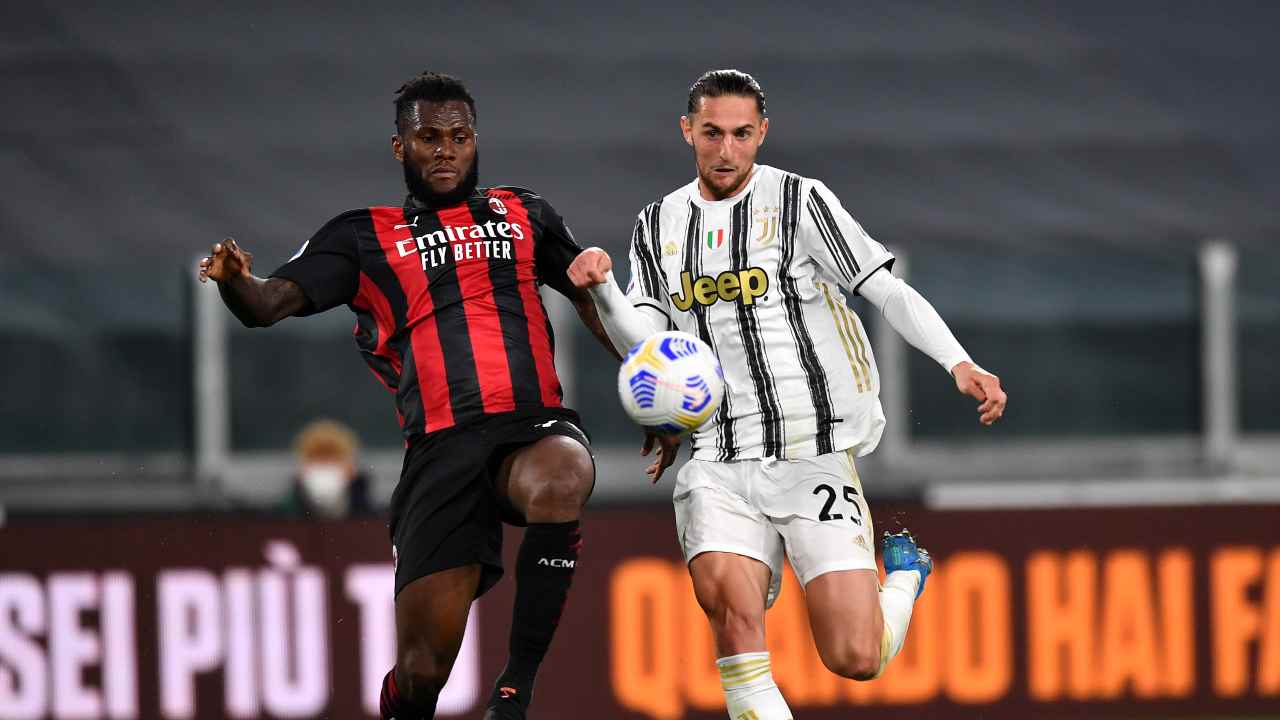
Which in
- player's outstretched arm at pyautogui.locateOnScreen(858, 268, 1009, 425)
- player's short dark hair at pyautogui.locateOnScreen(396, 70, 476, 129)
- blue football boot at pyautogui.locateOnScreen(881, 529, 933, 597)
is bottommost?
blue football boot at pyautogui.locateOnScreen(881, 529, 933, 597)

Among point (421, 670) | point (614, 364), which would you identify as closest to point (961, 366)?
point (421, 670)

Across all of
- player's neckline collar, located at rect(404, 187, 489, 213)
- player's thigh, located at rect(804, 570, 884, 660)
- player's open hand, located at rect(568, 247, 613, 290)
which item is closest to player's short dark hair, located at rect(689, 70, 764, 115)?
player's open hand, located at rect(568, 247, 613, 290)

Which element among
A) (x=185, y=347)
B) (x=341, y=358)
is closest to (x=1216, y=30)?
(x=341, y=358)

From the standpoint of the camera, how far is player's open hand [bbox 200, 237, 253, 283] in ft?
14.5

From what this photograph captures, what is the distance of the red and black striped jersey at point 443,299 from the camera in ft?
15.6

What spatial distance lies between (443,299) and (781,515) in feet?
3.75

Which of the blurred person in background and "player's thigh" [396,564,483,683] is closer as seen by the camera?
"player's thigh" [396,564,483,683]

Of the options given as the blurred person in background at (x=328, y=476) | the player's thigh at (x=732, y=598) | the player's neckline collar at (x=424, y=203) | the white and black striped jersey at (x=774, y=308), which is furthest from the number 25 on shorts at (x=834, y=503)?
the blurred person in background at (x=328, y=476)

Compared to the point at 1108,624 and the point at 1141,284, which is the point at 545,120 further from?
the point at 1108,624

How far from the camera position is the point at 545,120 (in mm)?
14094

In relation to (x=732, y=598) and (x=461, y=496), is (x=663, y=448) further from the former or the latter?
(x=461, y=496)

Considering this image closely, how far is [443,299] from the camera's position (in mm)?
4797

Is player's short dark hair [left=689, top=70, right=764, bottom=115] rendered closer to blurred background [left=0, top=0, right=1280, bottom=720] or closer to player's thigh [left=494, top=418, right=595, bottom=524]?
player's thigh [left=494, top=418, right=595, bottom=524]

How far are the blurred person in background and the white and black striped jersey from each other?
14.0ft
